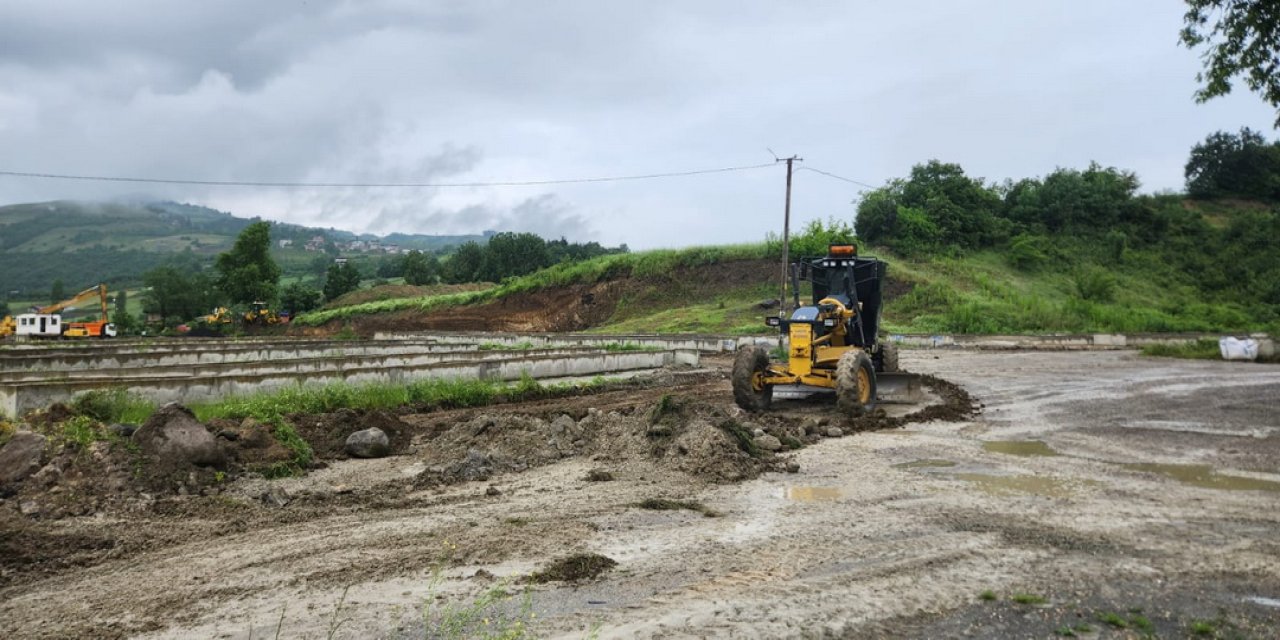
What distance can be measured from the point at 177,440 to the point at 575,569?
509 centimetres

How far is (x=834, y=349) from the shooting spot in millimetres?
13594

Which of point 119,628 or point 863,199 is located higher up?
point 863,199

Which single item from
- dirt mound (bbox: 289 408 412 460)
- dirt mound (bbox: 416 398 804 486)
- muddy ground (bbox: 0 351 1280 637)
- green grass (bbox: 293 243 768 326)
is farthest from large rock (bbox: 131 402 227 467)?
green grass (bbox: 293 243 768 326)

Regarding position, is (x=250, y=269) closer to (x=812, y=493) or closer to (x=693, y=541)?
(x=812, y=493)

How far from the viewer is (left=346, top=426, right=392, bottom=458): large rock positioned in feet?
31.6

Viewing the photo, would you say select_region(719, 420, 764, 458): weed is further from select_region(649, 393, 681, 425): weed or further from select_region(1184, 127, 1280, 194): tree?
select_region(1184, 127, 1280, 194): tree

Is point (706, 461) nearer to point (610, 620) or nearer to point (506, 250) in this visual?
point (610, 620)

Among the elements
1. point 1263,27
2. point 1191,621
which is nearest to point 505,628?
point 1191,621

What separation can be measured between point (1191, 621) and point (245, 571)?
5709 millimetres

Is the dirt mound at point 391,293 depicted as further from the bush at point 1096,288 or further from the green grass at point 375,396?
the green grass at point 375,396

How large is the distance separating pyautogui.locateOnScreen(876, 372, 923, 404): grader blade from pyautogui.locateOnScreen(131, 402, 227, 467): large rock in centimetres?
1106

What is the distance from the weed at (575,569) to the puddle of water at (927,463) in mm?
4942

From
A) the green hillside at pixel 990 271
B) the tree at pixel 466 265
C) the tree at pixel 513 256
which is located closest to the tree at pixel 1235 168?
the green hillside at pixel 990 271

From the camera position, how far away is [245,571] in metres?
5.15
